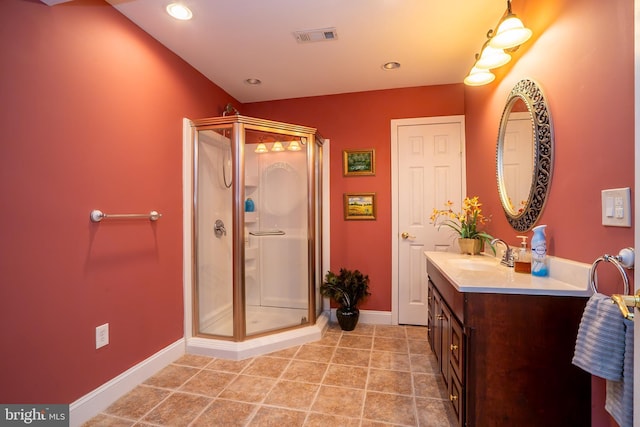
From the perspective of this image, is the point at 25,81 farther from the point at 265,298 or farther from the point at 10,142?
the point at 265,298

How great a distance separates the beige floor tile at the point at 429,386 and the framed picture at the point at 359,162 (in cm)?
187

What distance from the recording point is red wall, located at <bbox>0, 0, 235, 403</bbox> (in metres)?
1.31

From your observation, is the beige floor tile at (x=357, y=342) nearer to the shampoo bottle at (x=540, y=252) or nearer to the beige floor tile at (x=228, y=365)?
the beige floor tile at (x=228, y=365)

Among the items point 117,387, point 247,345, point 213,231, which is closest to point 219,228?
point 213,231

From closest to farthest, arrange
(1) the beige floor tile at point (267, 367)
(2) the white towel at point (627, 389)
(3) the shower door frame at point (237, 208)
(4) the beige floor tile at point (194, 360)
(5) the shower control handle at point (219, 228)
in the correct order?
(2) the white towel at point (627, 389) → (1) the beige floor tile at point (267, 367) → (4) the beige floor tile at point (194, 360) → (3) the shower door frame at point (237, 208) → (5) the shower control handle at point (219, 228)

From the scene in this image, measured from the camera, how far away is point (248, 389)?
1860mm

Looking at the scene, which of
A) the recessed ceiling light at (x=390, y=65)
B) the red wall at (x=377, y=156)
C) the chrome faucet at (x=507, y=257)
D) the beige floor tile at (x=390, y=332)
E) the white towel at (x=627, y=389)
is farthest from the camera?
the red wall at (x=377, y=156)

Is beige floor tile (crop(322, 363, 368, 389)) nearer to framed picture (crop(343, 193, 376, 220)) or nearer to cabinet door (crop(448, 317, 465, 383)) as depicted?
cabinet door (crop(448, 317, 465, 383))

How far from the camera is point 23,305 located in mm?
1326

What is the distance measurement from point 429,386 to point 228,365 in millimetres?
1446

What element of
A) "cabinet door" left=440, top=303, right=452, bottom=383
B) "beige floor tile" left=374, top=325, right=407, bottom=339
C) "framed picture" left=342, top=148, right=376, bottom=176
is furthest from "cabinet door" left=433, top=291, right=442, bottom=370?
"framed picture" left=342, top=148, right=376, bottom=176

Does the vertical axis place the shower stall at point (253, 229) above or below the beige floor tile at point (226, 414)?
above

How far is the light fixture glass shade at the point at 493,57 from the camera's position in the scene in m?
1.71

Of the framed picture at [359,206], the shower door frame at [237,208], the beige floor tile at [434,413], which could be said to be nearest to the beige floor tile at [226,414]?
the shower door frame at [237,208]
